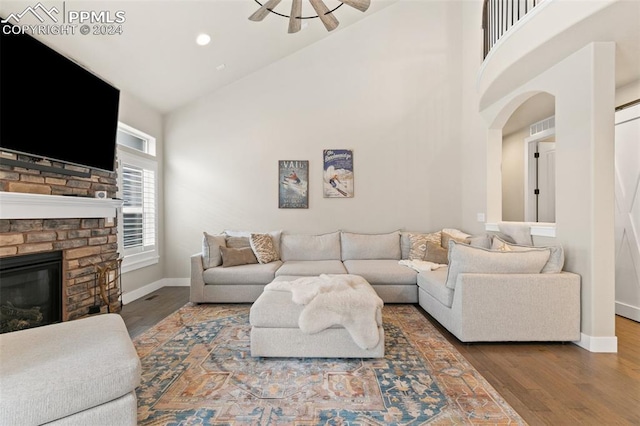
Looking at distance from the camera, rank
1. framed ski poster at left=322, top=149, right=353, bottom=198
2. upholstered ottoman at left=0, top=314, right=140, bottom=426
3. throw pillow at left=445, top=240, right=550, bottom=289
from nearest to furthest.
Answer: upholstered ottoman at left=0, top=314, right=140, bottom=426 → throw pillow at left=445, top=240, right=550, bottom=289 → framed ski poster at left=322, top=149, right=353, bottom=198

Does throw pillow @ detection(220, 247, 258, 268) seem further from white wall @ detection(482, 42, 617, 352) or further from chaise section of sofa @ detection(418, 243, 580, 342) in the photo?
white wall @ detection(482, 42, 617, 352)

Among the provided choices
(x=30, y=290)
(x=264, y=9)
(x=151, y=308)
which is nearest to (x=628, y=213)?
(x=264, y=9)

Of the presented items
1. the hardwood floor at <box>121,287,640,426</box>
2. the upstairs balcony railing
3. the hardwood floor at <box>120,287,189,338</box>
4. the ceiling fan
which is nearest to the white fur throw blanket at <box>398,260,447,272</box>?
the hardwood floor at <box>121,287,640,426</box>

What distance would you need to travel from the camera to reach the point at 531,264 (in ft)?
8.79

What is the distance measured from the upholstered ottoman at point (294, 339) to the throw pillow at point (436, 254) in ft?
6.67

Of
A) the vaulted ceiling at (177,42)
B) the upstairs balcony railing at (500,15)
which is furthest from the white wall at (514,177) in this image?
the vaulted ceiling at (177,42)

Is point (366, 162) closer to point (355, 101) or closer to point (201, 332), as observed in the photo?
point (355, 101)

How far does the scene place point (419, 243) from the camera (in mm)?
4410

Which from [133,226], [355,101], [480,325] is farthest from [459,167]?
[133,226]

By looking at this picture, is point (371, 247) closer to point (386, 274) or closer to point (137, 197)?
point (386, 274)

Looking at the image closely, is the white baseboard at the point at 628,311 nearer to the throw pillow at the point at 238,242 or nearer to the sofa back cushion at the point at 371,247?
the sofa back cushion at the point at 371,247

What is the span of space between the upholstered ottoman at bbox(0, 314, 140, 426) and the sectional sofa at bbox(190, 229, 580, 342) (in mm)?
2071

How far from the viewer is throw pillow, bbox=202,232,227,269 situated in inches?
158

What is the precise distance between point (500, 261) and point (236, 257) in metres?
3.03
